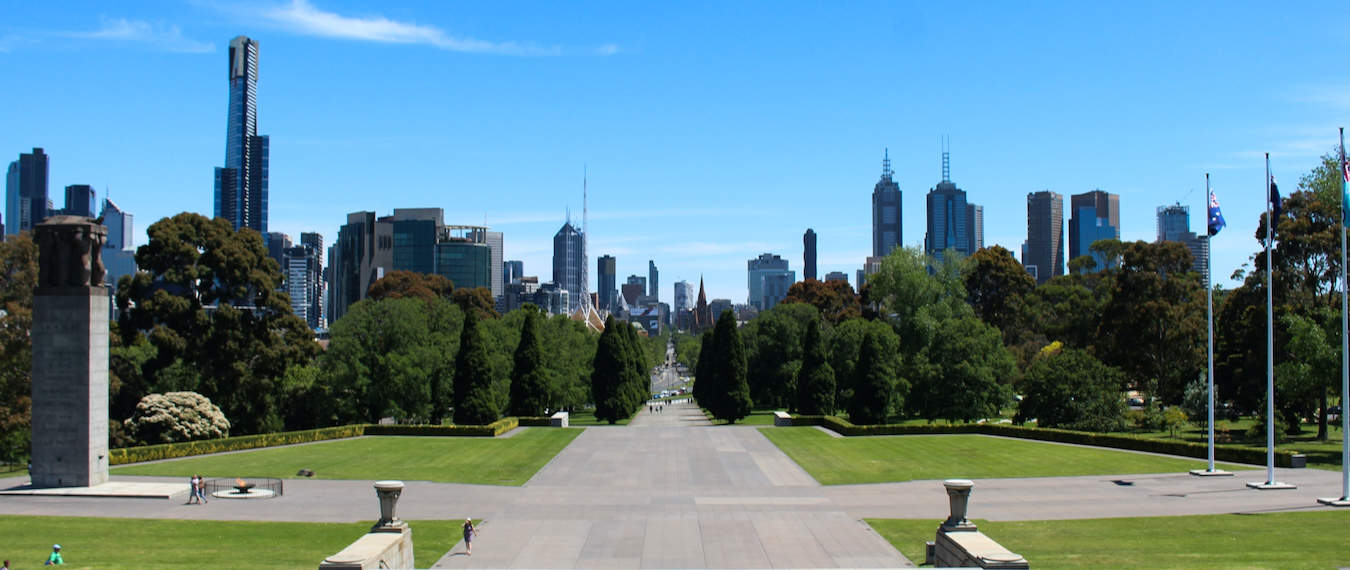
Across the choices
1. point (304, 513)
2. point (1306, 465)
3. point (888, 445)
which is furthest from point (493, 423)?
point (1306, 465)

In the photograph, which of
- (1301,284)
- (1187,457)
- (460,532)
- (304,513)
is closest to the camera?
(460,532)

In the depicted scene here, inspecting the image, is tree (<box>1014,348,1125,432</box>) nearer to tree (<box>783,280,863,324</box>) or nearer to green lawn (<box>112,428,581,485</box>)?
green lawn (<box>112,428,581,485</box>)

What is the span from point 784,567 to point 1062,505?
12.8m

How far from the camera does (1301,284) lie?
155 feet

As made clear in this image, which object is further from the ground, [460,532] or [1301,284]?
[1301,284]

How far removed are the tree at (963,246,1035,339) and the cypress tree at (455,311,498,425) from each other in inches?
2009

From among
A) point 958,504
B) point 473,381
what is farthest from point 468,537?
point 473,381

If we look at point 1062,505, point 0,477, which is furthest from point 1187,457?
point 0,477

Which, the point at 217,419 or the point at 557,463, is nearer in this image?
the point at 557,463

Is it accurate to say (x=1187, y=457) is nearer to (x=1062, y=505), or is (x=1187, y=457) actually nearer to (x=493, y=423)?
(x=1062, y=505)

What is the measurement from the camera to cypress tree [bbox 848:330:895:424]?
5891cm

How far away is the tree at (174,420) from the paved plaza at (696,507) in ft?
21.1

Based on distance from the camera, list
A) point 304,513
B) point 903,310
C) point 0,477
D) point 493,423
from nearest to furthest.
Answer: point 304,513
point 0,477
point 493,423
point 903,310

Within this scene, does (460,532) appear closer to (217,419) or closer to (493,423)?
(217,419)
